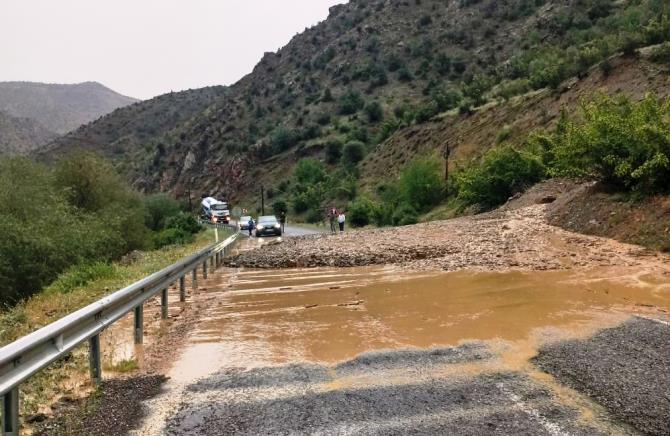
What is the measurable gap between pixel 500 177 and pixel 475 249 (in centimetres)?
1743

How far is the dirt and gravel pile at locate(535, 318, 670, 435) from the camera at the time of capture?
4242mm

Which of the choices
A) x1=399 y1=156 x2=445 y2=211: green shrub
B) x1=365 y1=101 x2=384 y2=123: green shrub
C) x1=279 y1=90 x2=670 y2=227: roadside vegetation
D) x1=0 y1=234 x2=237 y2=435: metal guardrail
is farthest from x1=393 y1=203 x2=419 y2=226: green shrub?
x1=365 y1=101 x2=384 y2=123: green shrub

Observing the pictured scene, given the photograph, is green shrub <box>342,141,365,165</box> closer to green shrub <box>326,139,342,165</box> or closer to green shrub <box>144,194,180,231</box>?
green shrub <box>326,139,342,165</box>

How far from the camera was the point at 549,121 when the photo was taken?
138 feet

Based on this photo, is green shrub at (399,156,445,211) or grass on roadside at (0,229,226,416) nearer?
grass on roadside at (0,229,226,416)

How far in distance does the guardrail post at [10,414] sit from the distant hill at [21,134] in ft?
346

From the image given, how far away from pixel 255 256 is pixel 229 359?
13769mm

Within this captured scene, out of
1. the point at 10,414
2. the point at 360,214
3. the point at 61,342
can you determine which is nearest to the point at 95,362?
the point at 61,342

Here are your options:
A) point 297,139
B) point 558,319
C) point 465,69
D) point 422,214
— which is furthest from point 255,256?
point 297,139

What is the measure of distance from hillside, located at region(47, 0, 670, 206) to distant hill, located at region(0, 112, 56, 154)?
7.91 metres

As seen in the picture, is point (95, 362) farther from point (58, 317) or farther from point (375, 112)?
point (375, 112)

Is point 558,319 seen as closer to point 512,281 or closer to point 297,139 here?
point 512,281

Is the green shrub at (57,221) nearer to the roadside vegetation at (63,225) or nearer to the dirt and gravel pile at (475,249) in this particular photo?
the roadside vegetation at (63,225)

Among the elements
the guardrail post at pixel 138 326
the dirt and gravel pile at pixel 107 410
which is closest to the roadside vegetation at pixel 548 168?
the guardrail post at pixel 138 326
